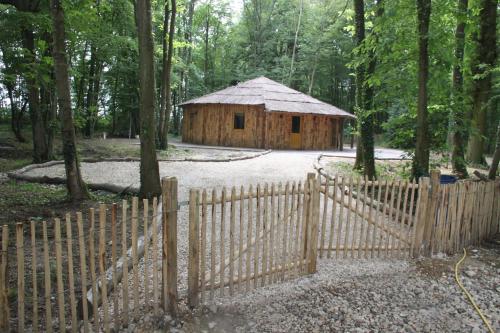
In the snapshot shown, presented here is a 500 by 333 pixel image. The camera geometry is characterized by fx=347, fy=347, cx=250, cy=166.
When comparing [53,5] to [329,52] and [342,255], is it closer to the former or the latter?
[342,255]

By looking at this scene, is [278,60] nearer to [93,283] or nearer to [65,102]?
[65,102]

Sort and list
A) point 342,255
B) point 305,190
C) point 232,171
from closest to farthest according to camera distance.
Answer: point 305,190 → point 342,255 → point 232,171

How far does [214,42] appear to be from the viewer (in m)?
45.4

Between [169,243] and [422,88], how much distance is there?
6.68 m

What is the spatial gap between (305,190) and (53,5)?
19.4 feet

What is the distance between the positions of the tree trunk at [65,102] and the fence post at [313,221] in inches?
197

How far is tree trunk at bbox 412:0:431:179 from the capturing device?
294 inches

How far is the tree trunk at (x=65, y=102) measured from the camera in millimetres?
6637

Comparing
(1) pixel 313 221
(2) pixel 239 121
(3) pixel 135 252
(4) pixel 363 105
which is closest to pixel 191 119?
(2) pixel 239 121

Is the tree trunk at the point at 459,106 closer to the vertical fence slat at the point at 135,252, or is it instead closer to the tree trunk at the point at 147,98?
the tree trunk at the point at 147,98

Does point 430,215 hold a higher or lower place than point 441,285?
higher

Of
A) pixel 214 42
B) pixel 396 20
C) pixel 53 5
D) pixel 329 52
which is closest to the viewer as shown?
pixel 53 5

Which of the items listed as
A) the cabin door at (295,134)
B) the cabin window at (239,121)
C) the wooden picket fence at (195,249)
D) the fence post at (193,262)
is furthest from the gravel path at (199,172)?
the cabin window at (239,121)

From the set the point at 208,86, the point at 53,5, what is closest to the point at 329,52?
the point at 208,86
